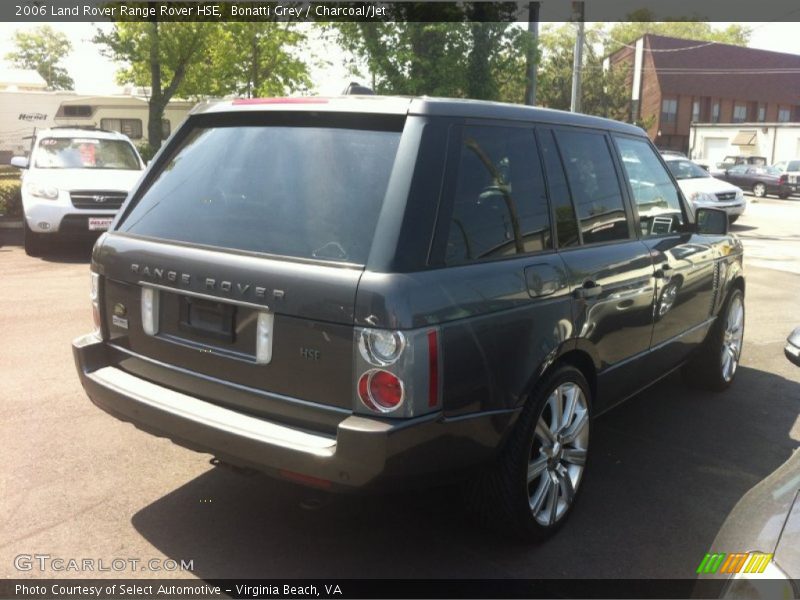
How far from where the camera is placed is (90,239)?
1107 centimetres

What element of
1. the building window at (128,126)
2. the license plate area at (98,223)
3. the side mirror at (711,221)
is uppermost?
the building window at (128,126)

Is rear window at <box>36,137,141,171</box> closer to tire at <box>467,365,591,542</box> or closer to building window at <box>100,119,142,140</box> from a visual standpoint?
tire at <box>467,365,591,542</box>

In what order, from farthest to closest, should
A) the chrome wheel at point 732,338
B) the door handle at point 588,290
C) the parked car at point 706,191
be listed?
1. the parked car at point 706,191
2. the chrome wheel at point 732,338
3. the door handle at point 588,290

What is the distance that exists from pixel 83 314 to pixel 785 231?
16645 mm

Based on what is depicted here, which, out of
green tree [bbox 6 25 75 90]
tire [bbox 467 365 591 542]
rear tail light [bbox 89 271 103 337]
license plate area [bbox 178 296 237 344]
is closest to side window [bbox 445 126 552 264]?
tire [bbox 467 365 591 542]

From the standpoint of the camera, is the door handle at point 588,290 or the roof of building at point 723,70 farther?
the roof of building at point 723,70

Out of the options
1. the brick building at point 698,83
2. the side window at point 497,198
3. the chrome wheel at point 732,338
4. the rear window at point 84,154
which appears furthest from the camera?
the brick building at point 698,83

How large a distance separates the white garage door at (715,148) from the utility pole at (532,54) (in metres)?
37.4

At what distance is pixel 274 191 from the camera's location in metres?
3.09

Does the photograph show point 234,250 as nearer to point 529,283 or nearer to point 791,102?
point 529,283

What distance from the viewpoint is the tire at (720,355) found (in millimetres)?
5441

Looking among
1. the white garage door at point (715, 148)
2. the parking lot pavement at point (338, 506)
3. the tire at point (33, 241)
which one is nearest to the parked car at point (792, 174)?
the white garage door at point (715, 148)

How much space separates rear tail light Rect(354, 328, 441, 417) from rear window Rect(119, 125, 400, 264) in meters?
0.32

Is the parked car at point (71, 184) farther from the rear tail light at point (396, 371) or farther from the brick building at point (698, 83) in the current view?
the brick building at point (698, 83)
